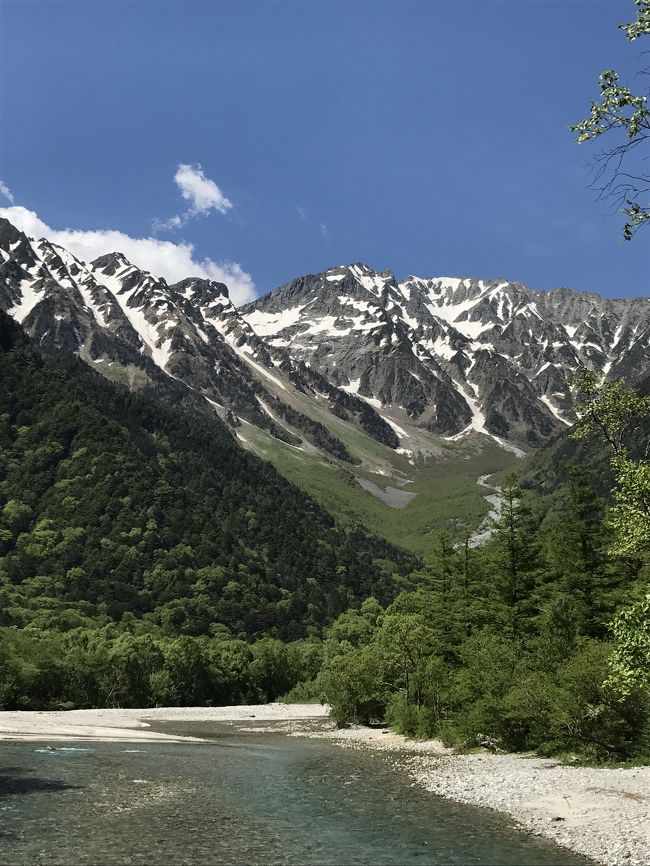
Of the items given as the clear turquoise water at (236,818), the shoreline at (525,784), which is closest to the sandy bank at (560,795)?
the shoreline at (525,784)

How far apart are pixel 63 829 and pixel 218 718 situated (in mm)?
80694

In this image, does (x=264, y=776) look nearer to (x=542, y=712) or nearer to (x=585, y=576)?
(x=542, y=712)

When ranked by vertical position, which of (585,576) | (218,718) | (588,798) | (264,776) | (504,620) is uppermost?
(585,576)

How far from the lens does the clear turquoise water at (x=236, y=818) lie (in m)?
26.0

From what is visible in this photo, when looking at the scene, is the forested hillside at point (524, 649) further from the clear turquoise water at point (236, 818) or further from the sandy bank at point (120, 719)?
the sandy bank at point (120, 719)

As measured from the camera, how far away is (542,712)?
4534cm

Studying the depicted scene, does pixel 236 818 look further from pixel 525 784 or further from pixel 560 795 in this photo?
pixel 525 784

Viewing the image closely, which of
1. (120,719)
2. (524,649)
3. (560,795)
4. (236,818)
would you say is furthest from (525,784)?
(120,719)

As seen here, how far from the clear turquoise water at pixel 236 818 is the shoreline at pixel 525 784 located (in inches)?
57.4

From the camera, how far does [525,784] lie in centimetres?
3850

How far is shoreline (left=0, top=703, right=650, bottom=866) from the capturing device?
89.8 feet

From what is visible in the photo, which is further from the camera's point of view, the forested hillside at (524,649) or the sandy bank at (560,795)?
the forested hillside at (524,649)

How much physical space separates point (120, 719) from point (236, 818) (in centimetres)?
6917

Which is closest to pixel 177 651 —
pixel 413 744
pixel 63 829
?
pixel 413 744
